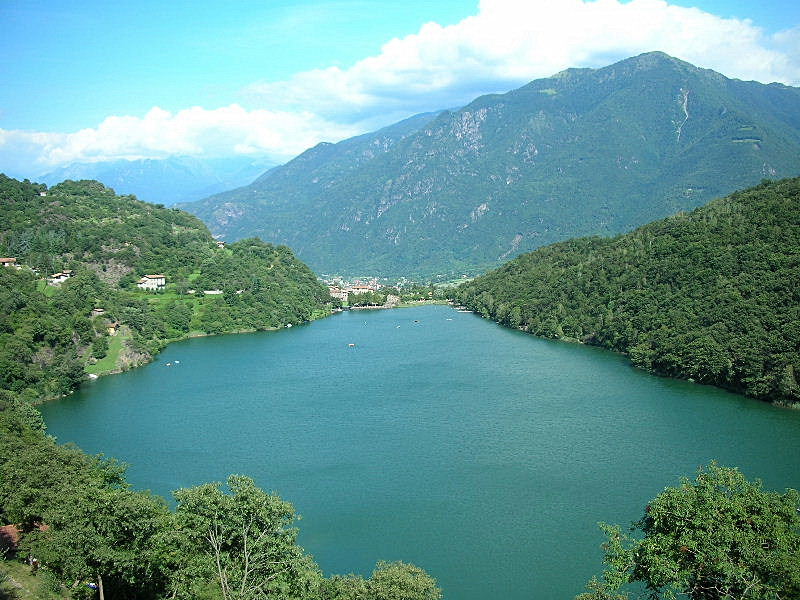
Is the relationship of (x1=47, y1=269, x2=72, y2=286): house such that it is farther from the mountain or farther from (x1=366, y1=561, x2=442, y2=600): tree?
the mountain

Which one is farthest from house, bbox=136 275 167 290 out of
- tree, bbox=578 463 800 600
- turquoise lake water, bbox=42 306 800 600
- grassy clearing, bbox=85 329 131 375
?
tree, bbox=578 463 800 600

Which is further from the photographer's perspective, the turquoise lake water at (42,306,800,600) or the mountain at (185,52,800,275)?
the mountain at (185,52,800,275)

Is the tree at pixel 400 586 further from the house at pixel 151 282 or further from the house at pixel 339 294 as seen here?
the house at pixel 339 294

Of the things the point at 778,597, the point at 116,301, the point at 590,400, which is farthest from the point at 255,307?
the point at 778,597

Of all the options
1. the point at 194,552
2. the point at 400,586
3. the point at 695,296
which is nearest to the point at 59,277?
the point at 194,552

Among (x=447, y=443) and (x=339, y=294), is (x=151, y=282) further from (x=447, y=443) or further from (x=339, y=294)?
(x=447, y=443)

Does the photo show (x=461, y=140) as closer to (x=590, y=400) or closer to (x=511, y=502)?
(x=590, y=400)
